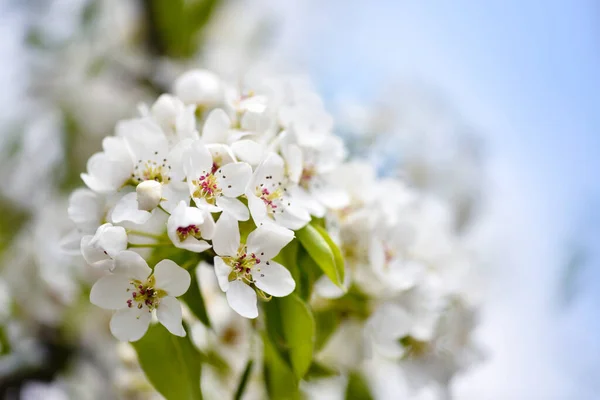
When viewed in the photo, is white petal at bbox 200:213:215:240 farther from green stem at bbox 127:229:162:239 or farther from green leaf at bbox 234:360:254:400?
green leaf at bbox 234:360:254:400

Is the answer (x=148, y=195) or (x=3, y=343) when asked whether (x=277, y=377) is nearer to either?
(x=148, y=195)

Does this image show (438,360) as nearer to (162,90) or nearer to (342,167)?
(342,167)

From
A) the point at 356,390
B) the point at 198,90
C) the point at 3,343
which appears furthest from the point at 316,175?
the point at 3,343

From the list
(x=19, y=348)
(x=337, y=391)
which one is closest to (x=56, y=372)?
(x=19, y=348)

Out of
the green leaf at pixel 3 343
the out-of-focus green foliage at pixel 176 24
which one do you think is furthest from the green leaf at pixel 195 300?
the out-of-focus green foliage at pixel 176 24

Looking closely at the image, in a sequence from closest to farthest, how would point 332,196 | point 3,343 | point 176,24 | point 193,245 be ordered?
point 193,245 < point 332,196 < point 3,343 < point 176,24

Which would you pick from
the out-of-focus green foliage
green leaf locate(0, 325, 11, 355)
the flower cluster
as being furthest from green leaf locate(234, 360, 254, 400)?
the out-of-focus green foliage

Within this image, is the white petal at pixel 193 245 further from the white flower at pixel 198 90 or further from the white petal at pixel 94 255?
the white flower at pixel 198 90
